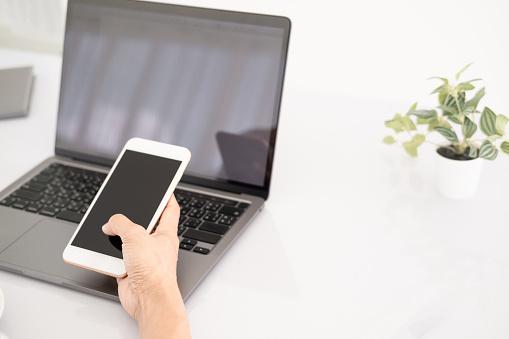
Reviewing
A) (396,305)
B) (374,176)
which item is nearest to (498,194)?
(374,176)

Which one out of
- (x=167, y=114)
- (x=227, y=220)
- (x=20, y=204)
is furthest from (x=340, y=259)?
(x=20, y=204)

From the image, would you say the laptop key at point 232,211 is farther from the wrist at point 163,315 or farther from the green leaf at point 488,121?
the green leaf at point 488,121

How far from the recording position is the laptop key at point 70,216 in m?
0.89

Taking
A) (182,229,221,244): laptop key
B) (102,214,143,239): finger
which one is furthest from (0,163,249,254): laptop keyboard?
(102,214,143,239): finger

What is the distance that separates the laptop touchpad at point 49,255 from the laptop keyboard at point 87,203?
33mm

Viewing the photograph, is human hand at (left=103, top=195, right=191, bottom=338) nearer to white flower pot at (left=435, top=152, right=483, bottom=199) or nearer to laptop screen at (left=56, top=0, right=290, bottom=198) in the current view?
laptop screen at (left=56, top=0, right=290, bottom=198)

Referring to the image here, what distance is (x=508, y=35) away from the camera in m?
1.25

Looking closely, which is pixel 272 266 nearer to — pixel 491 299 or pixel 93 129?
pixel 491 299

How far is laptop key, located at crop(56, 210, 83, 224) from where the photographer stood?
35.0 inches

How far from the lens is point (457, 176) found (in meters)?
0.93

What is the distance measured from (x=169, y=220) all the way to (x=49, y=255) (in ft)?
0.65

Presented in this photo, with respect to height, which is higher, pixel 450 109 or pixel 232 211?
pixel 450 109

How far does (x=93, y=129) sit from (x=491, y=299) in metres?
0.76

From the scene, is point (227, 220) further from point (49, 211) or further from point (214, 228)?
point (49, 211)
